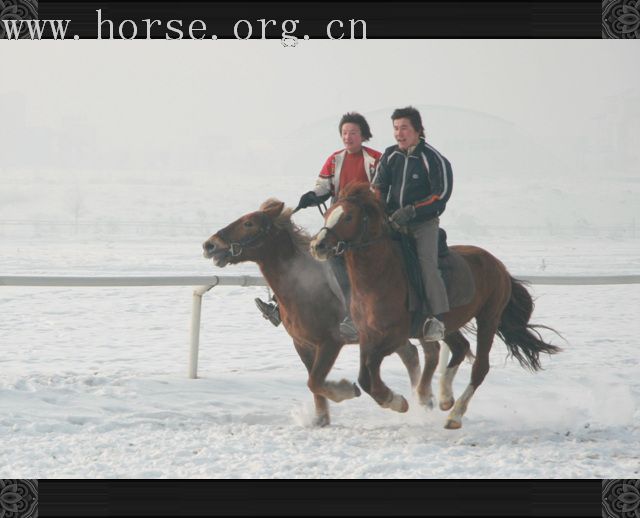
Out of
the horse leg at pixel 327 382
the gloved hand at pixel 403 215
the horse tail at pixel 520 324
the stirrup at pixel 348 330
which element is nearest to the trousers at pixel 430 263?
the gloved hand at pixel 403 215

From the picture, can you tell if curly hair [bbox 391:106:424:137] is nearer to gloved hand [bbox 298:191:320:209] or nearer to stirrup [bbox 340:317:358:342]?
gloved hand [bbox 298:191:320:209]

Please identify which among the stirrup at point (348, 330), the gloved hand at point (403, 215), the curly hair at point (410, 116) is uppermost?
the curly hair at point (410, 116)

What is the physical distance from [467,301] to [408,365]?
97 cm

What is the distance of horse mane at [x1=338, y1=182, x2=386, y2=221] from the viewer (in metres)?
5.79

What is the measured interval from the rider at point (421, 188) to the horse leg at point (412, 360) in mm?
1031

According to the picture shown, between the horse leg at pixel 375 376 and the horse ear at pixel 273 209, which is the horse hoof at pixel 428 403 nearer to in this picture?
the horse leg at pixel 375 376

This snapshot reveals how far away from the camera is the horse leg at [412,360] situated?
7090 mm

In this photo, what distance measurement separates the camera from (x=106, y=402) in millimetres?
7027

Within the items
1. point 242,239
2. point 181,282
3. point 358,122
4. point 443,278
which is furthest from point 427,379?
point 181,282

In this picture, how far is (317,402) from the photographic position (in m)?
6.47

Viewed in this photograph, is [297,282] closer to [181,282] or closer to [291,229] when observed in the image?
[291,229]

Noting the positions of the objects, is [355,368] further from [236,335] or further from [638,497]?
[638,497]

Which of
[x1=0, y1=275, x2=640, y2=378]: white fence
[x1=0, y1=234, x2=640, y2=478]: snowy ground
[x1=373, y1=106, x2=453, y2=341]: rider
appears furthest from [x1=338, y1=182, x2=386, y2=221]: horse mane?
[x1=0, y1=275, x2=640, y2=378]: white fence

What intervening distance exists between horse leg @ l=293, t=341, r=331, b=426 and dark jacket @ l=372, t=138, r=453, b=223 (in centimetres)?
117
